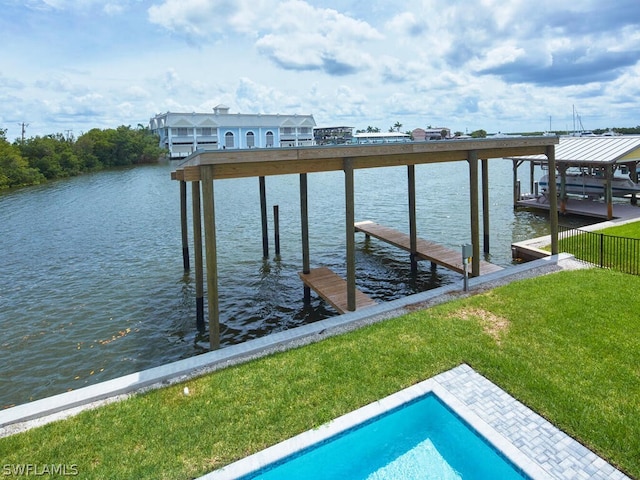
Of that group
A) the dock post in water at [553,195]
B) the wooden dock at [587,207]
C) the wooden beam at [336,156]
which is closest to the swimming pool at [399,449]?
the wooden beam at [336,156]

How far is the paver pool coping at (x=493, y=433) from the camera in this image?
4641 mm

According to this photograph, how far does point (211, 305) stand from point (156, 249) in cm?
1077

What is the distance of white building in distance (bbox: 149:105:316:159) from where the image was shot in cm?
9081

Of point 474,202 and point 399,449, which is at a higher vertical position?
point 474,202

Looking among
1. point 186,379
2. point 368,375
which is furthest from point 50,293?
point 368,375

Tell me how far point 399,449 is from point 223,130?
314 feet

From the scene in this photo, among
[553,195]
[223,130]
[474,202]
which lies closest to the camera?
[474,202]

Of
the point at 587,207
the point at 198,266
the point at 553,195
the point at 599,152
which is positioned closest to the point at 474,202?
the point at 553,195

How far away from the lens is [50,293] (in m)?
12.9

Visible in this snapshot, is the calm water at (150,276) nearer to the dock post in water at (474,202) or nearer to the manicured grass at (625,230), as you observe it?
the dock post in water at (474,202)

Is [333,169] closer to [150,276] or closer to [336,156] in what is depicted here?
[336,156]

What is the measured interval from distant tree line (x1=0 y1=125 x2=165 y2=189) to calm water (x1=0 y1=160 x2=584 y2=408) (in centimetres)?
2127

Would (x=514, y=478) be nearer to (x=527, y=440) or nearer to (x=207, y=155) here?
(x=527, y=440)

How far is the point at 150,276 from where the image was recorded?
1419 centimetres
